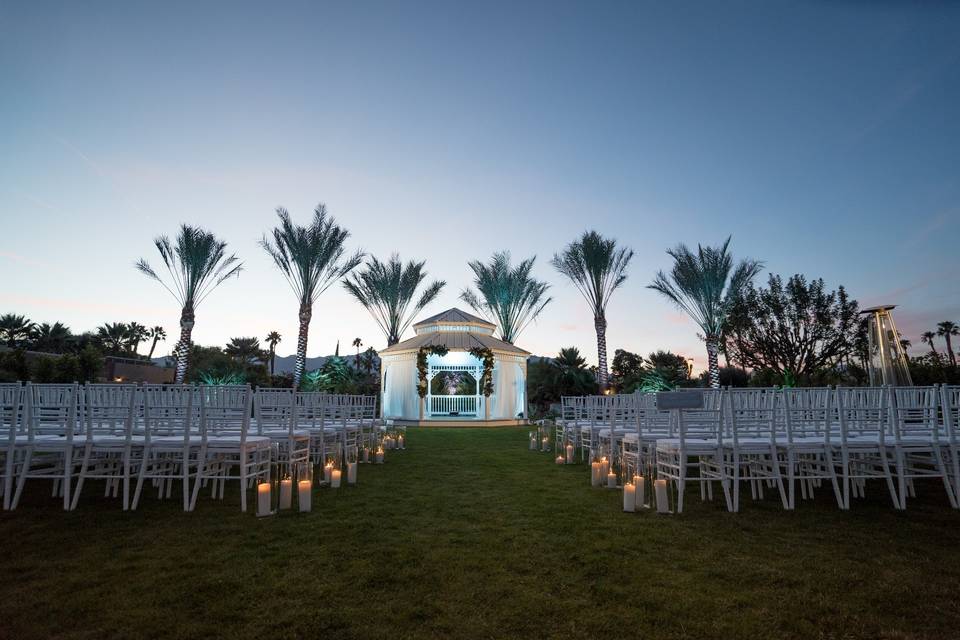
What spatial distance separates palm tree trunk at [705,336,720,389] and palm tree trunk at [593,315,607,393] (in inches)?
197

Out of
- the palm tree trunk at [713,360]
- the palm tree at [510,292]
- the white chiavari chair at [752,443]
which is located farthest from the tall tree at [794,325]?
the white chiavari chair at [752,443]

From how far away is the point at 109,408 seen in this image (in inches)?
205

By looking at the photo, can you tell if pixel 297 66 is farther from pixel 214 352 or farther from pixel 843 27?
pixel 214 352

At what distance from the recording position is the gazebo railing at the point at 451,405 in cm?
2155

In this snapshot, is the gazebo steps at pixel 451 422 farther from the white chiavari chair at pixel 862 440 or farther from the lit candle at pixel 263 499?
the lit candle at pixel 263 499

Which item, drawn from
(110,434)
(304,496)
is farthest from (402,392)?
(304,496)

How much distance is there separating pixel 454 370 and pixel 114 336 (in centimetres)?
4189

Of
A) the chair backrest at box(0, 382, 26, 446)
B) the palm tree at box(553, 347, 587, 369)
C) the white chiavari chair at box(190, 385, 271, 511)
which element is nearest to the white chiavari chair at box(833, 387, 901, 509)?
the white chiavari chair at box(190, 385, 271, 511)

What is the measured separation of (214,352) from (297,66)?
41.8m

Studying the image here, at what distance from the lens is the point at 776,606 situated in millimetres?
2404

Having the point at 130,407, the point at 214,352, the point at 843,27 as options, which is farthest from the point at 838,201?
the point at 214,352

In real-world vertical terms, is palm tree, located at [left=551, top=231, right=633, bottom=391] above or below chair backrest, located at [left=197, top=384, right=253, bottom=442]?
above

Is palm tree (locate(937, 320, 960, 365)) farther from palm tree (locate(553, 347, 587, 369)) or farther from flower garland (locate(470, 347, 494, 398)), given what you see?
flower garland (locate(470, 347, 494, 398))

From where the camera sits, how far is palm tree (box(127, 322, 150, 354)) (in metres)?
50.0
